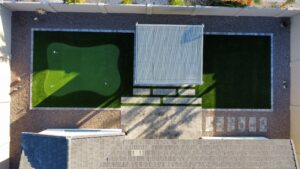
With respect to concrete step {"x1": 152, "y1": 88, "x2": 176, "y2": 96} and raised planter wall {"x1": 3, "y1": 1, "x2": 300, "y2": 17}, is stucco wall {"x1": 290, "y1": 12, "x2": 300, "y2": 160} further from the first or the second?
concrete step {"x1": 152, "y1": 88, "x2": 176, "y2": 96}

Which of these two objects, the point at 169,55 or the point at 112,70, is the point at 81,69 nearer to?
the point at 112,70

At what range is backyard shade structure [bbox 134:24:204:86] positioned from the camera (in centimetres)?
2186

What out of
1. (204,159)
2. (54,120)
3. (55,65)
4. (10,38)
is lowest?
(204,159)

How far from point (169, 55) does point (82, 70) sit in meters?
6.19

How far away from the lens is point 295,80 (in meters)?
23.6

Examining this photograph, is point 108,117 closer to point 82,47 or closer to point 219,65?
point 82,47

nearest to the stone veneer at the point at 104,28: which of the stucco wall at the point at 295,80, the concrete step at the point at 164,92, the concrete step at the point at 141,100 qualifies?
the stucco wall at the point at 295,80

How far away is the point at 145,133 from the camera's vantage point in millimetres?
23797

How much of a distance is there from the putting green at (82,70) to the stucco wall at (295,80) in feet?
39.9

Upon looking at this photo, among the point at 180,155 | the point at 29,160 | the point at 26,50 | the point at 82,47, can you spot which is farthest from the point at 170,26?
the point at 29,160

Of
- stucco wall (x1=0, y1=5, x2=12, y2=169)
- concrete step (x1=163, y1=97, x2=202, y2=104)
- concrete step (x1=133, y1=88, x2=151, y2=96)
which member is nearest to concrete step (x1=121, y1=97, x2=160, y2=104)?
concrete step (x1=133, y1=88, x2=151, y2=96)

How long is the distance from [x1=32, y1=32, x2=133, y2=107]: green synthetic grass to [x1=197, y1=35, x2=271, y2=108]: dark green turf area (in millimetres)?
5535

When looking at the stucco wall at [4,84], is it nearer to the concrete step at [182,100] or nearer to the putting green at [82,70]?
the putting green at [82,70]

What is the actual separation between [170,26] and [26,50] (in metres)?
10.0
